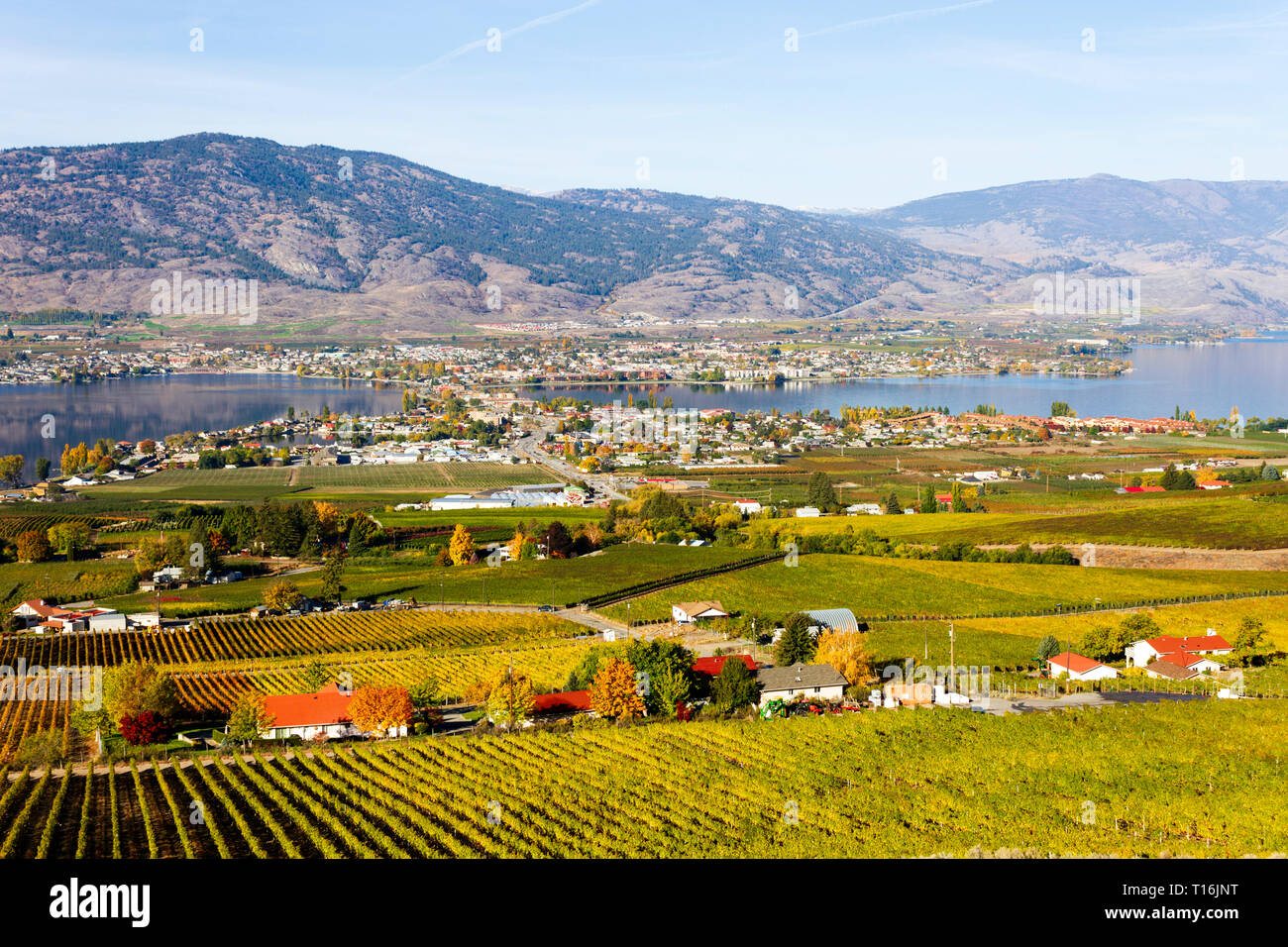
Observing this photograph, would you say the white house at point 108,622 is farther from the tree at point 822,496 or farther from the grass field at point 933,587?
the tree at point 822,496

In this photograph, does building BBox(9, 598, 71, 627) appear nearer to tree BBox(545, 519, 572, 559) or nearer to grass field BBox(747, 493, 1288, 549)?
tree BBox(545, 519, 572, 559)

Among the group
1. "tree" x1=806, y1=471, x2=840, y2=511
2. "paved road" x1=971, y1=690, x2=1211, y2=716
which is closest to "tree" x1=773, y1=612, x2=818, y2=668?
"paved road" x1=971, y1=690, x2=1211, y2=716

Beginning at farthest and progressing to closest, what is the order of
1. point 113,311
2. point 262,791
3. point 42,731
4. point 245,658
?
point 113,311 → point 245,658 → point 42,731 → point 262,791

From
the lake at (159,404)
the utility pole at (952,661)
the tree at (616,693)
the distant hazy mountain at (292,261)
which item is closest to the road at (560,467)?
the lake at (159,404)

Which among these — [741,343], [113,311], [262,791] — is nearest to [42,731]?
[262,791]

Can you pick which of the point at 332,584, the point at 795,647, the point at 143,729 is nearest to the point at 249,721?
the point at 143,729

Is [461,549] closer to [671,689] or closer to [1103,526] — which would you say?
[671,689]

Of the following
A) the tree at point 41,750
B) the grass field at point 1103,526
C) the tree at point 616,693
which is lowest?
the tree at point 41,750
